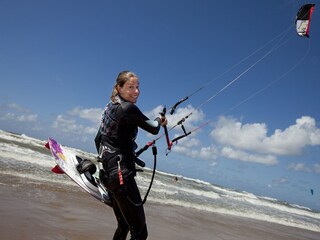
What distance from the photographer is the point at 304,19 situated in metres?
7.39

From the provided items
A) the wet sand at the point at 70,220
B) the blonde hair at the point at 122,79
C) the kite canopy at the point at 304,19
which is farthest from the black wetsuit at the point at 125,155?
the kite canopy at the point at 304,19

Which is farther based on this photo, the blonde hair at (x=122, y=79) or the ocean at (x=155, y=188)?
the ocean at (x=155, y=188)

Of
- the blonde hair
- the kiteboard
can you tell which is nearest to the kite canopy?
the blonde hair

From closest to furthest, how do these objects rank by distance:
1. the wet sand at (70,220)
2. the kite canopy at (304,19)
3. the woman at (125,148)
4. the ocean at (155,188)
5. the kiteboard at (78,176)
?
the woman at (125,148), the kiteboard at (78,176), the wet sand at (70,220), the kite canopy at (304,19), the ocean at (155,188)

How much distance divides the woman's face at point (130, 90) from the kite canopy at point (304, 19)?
16.9 feet

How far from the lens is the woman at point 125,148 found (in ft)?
12.2

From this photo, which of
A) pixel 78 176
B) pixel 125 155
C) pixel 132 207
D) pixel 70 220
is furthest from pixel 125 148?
pixel 70 220

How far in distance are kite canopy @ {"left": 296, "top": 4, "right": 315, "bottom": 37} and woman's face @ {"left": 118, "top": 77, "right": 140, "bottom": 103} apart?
514 centimetres

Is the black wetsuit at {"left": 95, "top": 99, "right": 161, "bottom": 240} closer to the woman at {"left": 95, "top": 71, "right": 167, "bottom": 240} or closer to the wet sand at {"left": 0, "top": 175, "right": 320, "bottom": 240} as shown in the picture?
the woman at {"left": 95, "top": 71, "right": 167, "bottom": 240}

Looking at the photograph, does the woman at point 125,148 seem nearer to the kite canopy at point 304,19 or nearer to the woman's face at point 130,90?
the woman's face at point 130,90

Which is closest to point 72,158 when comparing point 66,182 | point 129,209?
point 129,209

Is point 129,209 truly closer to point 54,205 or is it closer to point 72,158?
point 72,158

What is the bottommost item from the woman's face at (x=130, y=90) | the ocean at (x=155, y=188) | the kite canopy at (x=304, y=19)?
the ocean at (x=155, y=188)

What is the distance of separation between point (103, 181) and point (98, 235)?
3.16 m
